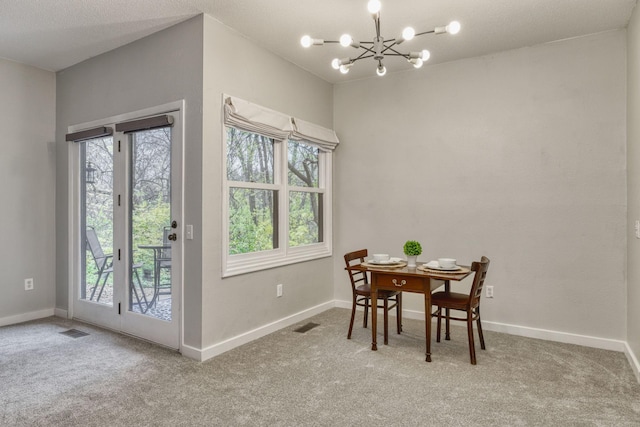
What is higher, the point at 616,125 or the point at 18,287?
the point at 616,125

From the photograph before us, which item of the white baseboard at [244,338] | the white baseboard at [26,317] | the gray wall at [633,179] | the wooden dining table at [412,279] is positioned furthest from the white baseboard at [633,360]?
the white baseboard at [26,317]

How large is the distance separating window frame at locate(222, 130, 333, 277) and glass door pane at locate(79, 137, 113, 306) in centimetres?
135

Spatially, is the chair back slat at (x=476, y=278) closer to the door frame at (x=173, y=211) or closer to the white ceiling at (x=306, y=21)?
the white ceiling at (x=306, y=21)

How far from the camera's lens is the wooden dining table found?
300 cm

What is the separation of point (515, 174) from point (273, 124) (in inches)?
91.8

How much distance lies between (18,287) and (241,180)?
2.68m

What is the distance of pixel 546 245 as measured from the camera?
360 centimetres

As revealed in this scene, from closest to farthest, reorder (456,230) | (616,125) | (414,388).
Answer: (414,388), (616,125), (456,230)

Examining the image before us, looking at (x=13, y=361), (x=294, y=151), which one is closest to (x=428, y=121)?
(x=294, y=151)

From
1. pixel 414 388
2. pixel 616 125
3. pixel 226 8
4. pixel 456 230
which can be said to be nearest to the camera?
pixel 414 388

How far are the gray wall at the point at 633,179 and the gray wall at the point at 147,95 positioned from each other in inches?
128

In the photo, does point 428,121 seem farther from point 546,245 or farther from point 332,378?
point 332,378

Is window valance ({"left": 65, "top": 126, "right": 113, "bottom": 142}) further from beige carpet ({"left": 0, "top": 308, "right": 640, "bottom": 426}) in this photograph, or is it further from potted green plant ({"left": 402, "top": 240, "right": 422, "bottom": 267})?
potted green plant ({"left": 402, "top": 240, "right": 422, "bottom": 267})

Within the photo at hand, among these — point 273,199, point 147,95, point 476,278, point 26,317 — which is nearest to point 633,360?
point 476,278
